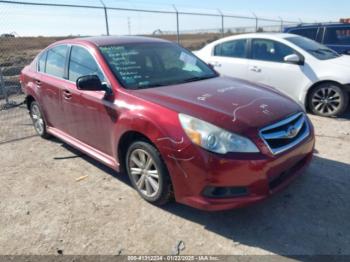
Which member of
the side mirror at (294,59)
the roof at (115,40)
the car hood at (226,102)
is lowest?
the side mirror at (294,59)

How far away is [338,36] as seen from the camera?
9.40 m

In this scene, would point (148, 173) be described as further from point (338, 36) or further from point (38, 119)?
point (338, 36)

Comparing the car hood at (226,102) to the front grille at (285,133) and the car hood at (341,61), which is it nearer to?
the front grille at (285,133)

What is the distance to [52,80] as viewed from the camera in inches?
194

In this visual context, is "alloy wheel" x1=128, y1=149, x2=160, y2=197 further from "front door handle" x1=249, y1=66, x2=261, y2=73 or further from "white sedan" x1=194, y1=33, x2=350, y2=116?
"front door handle" x1=249, y1=66, x2=261, y2=73

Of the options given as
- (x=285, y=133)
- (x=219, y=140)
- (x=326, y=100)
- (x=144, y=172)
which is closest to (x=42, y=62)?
(x=144, y=172)

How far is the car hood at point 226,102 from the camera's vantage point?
3098 mm

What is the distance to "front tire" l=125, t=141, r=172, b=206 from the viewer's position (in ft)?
10.8

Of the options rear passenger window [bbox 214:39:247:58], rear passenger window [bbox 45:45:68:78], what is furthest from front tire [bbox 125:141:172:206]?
rear passenger window [bbox 214:39:247:58]

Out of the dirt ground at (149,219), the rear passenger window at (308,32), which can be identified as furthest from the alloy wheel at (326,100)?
the rear passenger window at (308,32)

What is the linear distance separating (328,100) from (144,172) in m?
4.48

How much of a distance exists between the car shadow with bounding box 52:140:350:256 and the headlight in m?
0.80

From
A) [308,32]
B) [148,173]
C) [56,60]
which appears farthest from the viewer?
[308,32]

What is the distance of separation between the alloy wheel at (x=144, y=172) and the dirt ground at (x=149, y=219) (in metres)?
0.20
